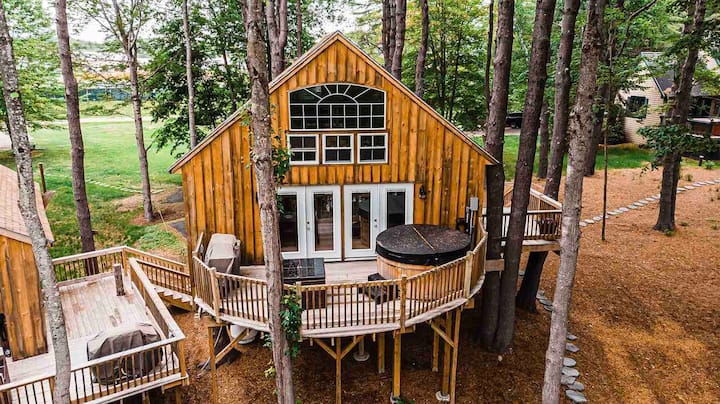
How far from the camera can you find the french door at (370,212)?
11.2m

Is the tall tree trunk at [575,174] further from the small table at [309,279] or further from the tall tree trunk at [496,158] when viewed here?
the small table at [309,279]

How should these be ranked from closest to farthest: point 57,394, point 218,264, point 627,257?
point 57,394, point 218,264, point 627,257

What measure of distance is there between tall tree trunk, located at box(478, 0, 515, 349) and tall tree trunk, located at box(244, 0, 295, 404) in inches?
226

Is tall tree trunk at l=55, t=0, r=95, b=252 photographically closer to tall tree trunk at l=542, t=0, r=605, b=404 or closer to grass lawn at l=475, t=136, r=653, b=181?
tall tree trunk at l=542, t=0, r=605, b=404

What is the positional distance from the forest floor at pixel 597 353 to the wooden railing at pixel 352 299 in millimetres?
2432

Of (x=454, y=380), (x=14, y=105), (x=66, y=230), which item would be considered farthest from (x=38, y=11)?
(x=454, y=380)

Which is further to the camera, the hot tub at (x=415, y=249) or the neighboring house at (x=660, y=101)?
the neighboring house at (x=660, y=101)

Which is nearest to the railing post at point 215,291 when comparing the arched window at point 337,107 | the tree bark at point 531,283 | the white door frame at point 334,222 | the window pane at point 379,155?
the white door frame at point 334,222

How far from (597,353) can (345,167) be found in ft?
25.1

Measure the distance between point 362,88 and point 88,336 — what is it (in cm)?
788

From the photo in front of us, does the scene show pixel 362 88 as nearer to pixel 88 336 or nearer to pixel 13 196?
pixel 88 336

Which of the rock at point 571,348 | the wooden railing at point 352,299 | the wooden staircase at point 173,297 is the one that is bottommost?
the rock at point 571,348

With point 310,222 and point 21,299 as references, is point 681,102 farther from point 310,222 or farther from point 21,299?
point 21,299

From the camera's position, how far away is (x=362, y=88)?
10.7 meters
